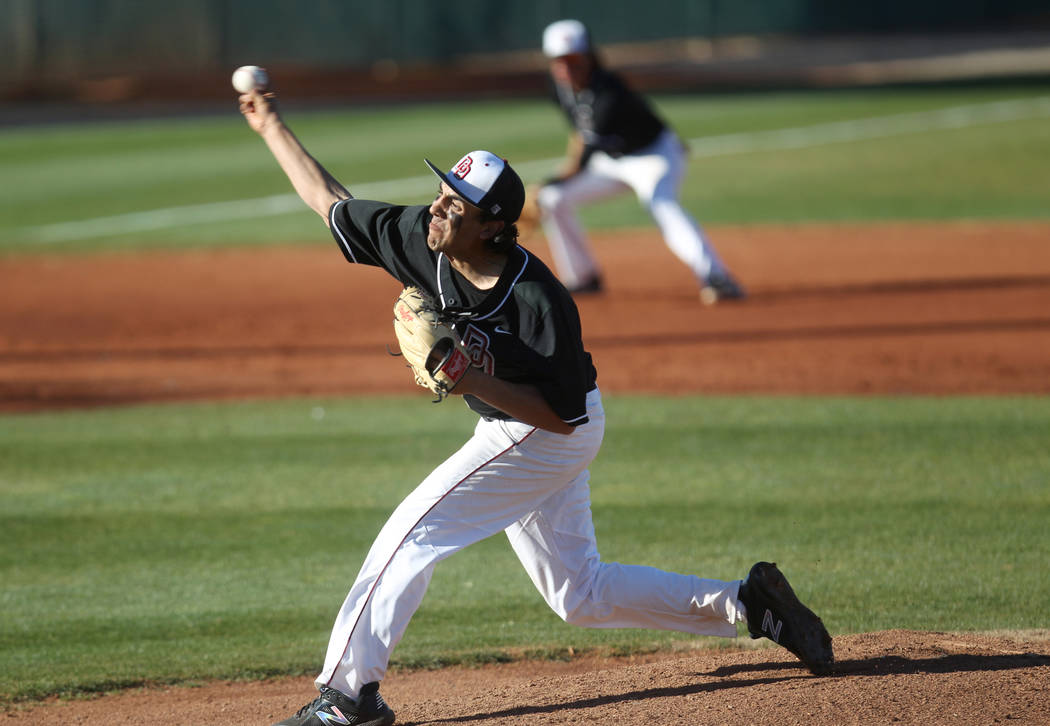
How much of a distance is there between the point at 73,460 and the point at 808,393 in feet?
15.0

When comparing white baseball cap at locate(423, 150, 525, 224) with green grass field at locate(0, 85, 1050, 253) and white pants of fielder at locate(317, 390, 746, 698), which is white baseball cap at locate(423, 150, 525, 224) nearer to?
white pants of fielder at locate(317, 390, 746, 698)

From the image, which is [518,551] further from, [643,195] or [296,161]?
[643,195]

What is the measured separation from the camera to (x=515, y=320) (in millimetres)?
4043

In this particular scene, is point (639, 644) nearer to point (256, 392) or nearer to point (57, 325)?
point (256, 392)

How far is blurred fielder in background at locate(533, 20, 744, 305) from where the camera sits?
34.4ft

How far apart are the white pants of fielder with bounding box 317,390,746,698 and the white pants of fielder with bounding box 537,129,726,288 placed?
642 centimetres

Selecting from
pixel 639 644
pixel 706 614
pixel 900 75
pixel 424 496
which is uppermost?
pixel 900 75

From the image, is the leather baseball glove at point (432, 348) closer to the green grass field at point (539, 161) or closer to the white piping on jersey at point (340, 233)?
the white piping on jersey at point (340, 233)

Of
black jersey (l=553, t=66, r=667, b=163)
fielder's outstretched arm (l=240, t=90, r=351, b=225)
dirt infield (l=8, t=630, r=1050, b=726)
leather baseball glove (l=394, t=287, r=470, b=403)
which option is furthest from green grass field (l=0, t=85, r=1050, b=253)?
leather baseball glove (l=394, t=287, r=470, b=403)

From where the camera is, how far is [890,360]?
929cm

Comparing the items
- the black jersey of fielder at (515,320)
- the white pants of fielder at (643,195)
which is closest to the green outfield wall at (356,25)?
the white pants of fielder at (643,195)

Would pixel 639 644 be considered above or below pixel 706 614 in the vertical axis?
below

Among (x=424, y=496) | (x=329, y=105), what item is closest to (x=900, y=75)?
(x=329, y=105)

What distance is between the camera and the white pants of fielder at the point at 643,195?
422 inches
